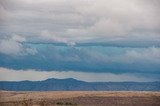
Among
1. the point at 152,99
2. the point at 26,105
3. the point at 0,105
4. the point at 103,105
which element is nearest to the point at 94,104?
the point at 103,105

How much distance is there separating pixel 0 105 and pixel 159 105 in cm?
5719

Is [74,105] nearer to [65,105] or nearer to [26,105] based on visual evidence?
[65,105]

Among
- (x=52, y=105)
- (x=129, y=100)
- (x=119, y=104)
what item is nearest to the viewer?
(x=52, y=105)

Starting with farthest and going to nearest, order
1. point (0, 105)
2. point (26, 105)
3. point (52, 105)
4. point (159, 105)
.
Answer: point (159, 105) < point (52, 105) < point (0, 105) < point (26, 105)

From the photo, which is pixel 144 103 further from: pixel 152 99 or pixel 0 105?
pixel 0 105

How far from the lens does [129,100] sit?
641 feet

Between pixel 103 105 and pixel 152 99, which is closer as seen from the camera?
pixel 103 105

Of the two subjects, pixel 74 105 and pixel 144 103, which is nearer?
pixel 74 105

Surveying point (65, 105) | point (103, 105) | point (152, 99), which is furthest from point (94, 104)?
point (152, 99)

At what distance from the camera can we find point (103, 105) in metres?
171

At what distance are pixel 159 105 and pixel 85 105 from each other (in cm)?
2429

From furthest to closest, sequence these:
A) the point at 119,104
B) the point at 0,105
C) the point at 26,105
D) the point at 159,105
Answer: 1. the point at 119,104
2. the point at 159,105
3. the point at 0,105
4. the point at 26,105

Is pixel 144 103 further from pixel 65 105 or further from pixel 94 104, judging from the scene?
pixel 65 105

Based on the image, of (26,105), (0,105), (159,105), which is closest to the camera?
(26,105)
